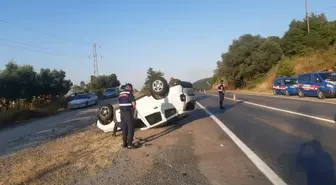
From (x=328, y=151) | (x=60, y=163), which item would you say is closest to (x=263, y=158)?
(x=328, y=151)

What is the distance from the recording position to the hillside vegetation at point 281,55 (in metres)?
45.2

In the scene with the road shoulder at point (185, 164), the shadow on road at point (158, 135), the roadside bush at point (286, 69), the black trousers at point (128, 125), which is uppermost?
the roadside bush at point (286, 69)

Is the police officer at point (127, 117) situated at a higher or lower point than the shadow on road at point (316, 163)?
higher

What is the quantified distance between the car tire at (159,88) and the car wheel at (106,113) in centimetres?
154

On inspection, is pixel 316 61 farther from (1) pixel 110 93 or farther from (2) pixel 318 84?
(1) pixel 110 93

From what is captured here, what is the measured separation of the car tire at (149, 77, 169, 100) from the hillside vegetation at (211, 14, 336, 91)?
30088mm

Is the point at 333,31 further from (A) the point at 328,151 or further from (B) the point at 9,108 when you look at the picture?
(A) the point at 328,151

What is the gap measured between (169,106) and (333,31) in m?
A: 40.6

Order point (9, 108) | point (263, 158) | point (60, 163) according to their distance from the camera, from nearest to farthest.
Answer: point (263, 158) < point (60, 163) < point (9, 108)

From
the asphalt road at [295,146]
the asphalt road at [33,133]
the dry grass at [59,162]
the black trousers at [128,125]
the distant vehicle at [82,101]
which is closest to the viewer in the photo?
the asphalt road at [295,146]

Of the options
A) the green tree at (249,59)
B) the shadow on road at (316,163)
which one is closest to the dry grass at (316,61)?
the green tree at (249,59)

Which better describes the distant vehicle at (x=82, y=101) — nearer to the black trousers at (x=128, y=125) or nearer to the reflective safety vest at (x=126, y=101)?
the reflective safety vest at (x=126, y=101)

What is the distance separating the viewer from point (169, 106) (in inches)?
495

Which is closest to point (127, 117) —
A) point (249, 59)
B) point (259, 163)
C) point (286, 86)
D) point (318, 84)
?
point (259, 163)
